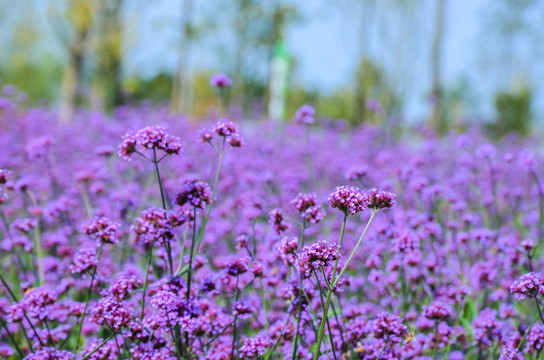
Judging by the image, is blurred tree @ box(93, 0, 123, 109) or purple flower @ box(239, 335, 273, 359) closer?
purple flower @ box(239, 335, 273, 359)

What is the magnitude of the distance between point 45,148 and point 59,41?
1348 cm

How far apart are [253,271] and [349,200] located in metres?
0.78

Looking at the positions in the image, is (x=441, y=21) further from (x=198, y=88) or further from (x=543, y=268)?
(x=198, y=88)

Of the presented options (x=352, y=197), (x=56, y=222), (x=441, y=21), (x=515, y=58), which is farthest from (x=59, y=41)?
(x=515, y=58)

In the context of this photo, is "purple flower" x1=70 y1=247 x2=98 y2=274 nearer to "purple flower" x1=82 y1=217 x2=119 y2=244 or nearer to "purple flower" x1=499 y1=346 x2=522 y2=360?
"purple flower" x1=82 y1=217 x2=119 y2=244

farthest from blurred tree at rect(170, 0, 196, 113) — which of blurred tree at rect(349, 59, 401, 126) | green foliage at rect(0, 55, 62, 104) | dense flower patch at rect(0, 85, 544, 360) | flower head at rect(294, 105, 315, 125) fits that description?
green foliage at rect(0, 55, 62, 104)

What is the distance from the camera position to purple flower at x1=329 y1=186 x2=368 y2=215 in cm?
215

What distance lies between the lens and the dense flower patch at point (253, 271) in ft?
7.97

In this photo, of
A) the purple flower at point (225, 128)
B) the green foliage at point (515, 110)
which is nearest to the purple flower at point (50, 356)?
the purple flower at point (225, 128)

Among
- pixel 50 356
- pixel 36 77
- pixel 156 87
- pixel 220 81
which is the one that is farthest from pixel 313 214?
pixel 36 77

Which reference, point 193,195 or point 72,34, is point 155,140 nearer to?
point 193,195

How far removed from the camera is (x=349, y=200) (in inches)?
84.8

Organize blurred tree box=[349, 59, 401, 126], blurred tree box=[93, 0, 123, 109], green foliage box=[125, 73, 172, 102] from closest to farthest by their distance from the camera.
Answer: blurred tree box=[93, 0, 123, 109] < blurred tree box=[349, 59, 401, 126] < green foliage box=[125, 73, 172, 102]

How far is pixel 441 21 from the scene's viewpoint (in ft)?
54.5
